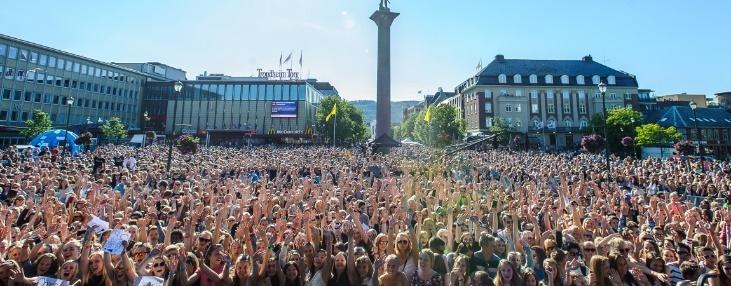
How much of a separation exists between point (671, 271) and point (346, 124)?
70846mm

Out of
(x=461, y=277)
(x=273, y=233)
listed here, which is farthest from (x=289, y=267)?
(x=461, y=277)

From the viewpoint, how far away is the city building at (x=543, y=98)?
70.2 meters

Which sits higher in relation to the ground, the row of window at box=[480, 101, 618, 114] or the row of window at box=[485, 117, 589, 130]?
the row of window at box=[480, 101, 618, 114]

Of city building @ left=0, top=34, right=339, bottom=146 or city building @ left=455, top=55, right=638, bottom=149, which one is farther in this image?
city building @ left=455, top=55, right=638, bottom=149

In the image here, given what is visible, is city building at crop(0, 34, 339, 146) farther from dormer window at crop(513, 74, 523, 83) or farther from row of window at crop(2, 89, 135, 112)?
dormer window at crop(513, 74, 523, 83)

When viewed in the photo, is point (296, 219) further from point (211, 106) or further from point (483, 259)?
point (211, 106)

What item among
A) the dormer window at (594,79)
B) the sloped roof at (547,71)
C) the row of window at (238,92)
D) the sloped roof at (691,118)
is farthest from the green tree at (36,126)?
the sloped roof at (691,118)

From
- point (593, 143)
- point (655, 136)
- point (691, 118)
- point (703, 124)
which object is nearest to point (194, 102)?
point (593, 143)

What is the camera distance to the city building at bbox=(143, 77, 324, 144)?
76.9 m

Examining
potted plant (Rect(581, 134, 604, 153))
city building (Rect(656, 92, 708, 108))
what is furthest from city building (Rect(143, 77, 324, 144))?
city building (Rect(656, 92, 708, 108))

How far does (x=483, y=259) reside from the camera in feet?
18.2

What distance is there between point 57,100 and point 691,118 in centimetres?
10248

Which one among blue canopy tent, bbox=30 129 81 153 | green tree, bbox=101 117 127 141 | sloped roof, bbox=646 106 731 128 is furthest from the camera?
sloped roof, bbox=646 106 731 128

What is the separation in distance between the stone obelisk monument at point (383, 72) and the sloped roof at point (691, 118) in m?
51.9
